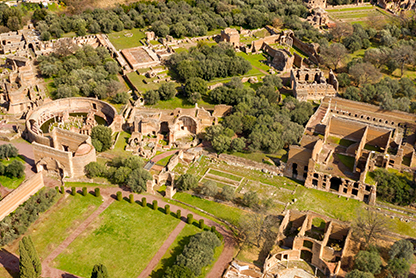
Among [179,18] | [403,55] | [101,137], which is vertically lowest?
[101,137]

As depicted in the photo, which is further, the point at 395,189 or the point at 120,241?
the point at 395,189

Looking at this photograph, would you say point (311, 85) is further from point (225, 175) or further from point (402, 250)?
point (402, 250)

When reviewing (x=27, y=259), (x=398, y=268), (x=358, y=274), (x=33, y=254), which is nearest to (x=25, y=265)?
(x=27, y=259)

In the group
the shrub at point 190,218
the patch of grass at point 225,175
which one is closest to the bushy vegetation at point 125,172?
the shrub at point 190,218

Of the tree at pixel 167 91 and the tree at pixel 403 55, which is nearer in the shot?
the tree at pixel 167 91

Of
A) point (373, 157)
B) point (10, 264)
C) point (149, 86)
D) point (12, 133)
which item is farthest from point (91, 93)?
point (373, 157)

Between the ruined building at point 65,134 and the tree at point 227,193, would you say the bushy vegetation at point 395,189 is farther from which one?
the ruined building at point 65,134

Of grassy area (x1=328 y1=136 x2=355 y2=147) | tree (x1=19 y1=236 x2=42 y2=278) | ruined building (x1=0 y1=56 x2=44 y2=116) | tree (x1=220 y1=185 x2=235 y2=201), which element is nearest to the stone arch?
tree (x1=19 y1=236 x2=42 y2=278)
